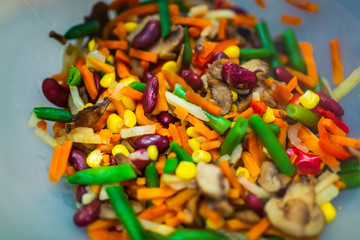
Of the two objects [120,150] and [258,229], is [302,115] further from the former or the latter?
[120,150]

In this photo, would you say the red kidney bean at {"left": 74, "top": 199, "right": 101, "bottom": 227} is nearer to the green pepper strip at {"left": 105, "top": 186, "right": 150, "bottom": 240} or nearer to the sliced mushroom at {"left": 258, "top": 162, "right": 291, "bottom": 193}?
the green pepper strip at {"left": 105, "top": 186, "right": 150, "bottom": 240}

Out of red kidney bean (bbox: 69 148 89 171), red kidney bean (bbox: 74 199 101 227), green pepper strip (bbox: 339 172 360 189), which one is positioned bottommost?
green pepper strip (bbox: 339 172 360 189)

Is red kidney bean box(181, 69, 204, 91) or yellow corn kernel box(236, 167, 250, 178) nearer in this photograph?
yellow corn kernel box(236, 167, 250, 178)

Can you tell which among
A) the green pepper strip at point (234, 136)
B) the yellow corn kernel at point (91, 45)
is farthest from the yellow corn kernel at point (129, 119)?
the yellow corn kernel at point (91, 45)

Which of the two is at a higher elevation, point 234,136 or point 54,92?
point 54,92

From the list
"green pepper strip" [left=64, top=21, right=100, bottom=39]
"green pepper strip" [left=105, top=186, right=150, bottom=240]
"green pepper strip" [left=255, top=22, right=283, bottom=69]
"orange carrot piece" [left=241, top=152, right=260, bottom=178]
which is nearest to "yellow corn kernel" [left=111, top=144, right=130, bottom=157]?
"green pepper strip" [left=105, top=186, right=150, bottom=240]

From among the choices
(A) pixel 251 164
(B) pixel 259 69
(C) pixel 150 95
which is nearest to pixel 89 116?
(C) pixel 150 95
